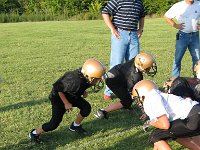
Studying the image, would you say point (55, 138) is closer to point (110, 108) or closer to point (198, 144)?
point (110, 108)

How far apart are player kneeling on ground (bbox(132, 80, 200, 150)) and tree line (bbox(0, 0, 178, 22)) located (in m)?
33.9

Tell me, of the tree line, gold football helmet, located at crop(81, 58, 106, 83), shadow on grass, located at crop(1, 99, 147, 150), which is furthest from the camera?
the tree line

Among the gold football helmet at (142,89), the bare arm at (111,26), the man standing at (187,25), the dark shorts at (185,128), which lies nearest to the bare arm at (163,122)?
the dark shorts at (185,128)

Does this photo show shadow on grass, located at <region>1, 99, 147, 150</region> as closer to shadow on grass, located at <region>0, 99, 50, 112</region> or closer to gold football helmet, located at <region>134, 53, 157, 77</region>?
shadow on grass, located at <region>0, 99, 50, 112</region>

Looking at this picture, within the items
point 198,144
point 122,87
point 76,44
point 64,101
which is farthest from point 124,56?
point 76,44

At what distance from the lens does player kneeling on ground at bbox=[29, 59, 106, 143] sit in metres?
4.53

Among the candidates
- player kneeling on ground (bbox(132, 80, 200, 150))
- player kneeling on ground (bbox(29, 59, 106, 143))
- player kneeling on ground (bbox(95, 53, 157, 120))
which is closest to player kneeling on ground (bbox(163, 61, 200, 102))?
player kneeling on ground (bbox(95, 53, 157, 120))

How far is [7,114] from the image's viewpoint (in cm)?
605

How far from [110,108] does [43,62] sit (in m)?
5.71

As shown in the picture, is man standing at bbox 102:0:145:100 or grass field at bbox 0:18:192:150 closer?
grass field at bbox 0:18:192:150

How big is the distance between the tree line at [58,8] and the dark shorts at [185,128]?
3399 centimetres

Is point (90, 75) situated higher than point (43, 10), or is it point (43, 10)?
point (90, 75)

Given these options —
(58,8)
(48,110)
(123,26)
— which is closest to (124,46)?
(123,26)

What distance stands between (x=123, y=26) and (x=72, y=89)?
6.95 ft
